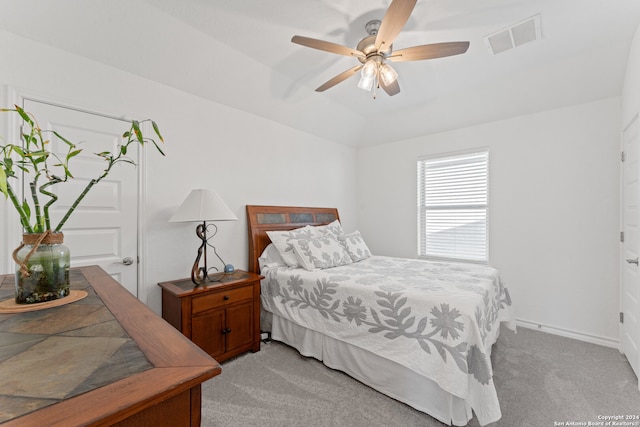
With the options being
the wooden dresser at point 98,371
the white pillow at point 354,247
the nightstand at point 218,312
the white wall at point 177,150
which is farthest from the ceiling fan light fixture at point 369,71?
the wooden dresser at point 98,371

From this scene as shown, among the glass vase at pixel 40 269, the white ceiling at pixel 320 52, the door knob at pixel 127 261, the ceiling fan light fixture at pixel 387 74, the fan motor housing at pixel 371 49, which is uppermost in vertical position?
the white ceiling at pixel 320 52

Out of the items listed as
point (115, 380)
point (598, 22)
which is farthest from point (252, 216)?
point (598, 22)

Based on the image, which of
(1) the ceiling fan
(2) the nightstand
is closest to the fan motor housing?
(1) the ceiling fan

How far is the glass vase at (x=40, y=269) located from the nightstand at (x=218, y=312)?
1043mm

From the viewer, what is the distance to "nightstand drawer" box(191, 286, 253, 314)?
220cm

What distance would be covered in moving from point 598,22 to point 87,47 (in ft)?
12.8

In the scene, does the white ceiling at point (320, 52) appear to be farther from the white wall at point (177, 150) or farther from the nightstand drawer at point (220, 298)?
the nightstand drawer at point (220, 298)

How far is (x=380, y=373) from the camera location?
6.56ft

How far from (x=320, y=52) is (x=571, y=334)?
383 cm

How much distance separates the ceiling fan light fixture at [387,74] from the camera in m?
2.07

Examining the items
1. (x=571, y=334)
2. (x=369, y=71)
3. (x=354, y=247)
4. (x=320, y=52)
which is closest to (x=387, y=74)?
(x=369, y=71)

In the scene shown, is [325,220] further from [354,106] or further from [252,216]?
[354,106]

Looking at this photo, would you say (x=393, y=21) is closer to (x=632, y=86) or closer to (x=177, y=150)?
(x=177, y=150)

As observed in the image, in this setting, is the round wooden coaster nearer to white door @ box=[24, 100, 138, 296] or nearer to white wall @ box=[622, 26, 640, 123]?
white door @ box=[24, 100, 138, 296]
